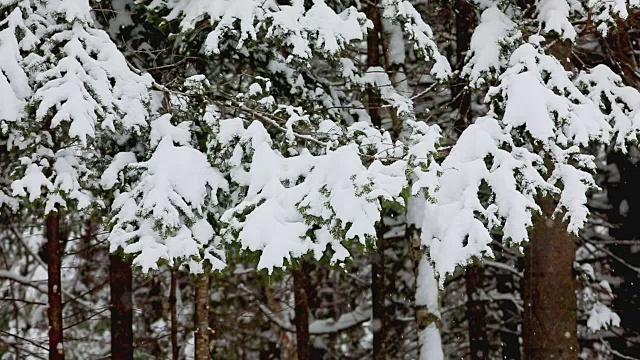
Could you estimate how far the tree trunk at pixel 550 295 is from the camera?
25.5 ft

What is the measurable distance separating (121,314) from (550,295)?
5362mm

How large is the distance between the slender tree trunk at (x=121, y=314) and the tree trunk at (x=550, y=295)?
4.99m

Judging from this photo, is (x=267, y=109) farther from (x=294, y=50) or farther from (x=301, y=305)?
(x=301, y=305)

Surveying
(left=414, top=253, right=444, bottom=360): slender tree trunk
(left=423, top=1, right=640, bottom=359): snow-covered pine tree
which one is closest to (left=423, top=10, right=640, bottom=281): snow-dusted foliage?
(left=423, top=1, right=640, bottom=359): snow-covered pine tree

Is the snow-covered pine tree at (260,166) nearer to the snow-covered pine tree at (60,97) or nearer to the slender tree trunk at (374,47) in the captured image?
the snow-covered pine tree at (60,97)

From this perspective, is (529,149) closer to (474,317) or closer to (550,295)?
(550,295)

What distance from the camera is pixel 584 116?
668cm

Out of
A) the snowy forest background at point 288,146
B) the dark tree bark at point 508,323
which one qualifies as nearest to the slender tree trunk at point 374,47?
the snowy forest background at point 288,146

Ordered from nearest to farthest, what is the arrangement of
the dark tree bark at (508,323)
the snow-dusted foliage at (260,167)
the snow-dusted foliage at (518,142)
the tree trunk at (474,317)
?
the snow-dusted foliage at (260,167)
the snow-dusted foliage at (518,142)
the tree trunk at (474,317)
the dark tree bark at (508,323)

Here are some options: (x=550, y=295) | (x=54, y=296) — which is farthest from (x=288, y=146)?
(x=550, y=295)

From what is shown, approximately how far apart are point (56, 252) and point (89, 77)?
220cm

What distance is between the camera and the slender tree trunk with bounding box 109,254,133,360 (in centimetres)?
870

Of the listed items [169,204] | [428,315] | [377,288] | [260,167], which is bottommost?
[428,315]

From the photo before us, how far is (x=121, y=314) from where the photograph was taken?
8.76 m
